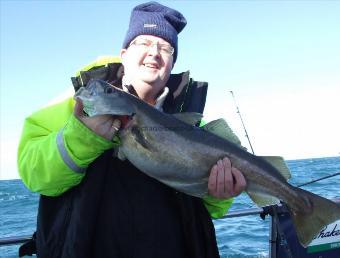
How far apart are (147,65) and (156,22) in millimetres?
650

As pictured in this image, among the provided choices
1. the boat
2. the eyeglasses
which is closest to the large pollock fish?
the eyeglasses

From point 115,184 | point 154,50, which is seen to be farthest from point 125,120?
point 154,50

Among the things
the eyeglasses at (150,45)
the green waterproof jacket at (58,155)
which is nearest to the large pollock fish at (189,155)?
the green waterproof jacket at (58,155)

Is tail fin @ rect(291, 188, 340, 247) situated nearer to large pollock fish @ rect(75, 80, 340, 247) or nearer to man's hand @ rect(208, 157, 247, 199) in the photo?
large pollock fish @ rect(75, 80, 340, 247)

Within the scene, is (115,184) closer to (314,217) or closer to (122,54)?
(122,54)

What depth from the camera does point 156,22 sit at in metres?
4.05

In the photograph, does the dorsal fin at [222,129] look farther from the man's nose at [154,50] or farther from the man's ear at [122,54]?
the man's ear at [122,54]

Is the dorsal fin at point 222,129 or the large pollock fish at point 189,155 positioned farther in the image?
the dorsal fin at point 222,129

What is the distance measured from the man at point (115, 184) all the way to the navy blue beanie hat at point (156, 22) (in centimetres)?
1

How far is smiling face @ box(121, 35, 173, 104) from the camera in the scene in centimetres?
364

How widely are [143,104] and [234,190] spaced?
115 cm

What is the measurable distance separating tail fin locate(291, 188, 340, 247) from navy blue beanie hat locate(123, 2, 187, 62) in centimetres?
203

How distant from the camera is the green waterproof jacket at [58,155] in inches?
117

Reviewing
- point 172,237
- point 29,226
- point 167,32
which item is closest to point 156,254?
point 172,237
